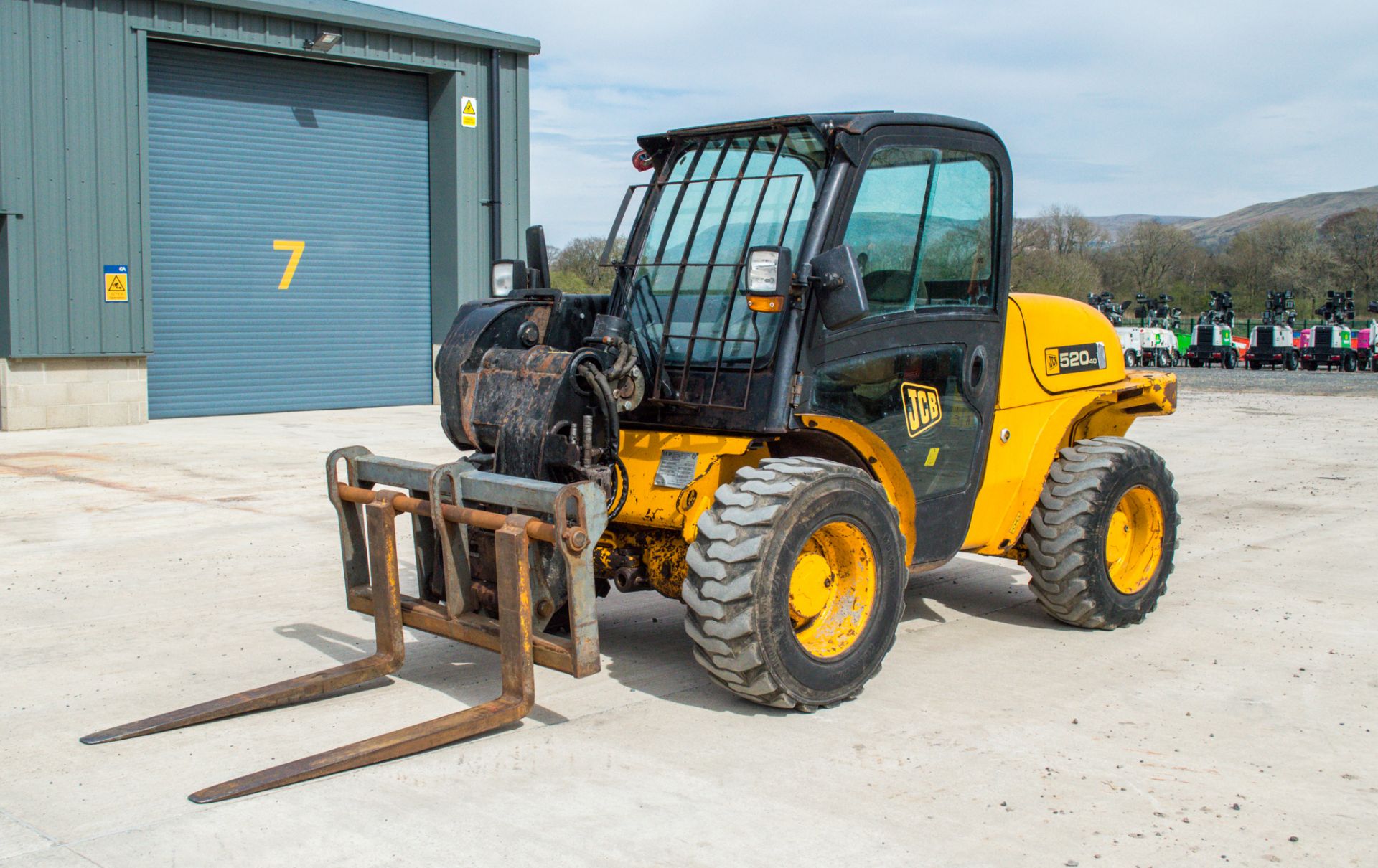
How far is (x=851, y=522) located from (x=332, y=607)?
3.39 metres

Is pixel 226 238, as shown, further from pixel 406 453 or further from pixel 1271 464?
pixel 1271 464

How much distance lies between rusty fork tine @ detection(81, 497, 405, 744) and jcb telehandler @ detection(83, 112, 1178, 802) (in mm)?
12

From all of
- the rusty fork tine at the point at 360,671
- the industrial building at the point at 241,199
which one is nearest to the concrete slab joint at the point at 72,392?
the industrial building at the point at 241,199

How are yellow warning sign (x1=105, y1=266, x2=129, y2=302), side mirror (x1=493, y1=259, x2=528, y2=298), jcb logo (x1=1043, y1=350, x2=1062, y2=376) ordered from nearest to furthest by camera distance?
side mirror (x1=493, y1=259, x2=528, y2=298) → jcb logo (x1=1043, y1=350, x2=1062, y2=376) → yellow warning sign (x1=105, y1=266, x2=129, y2=302)

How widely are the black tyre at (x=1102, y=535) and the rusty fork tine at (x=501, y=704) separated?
9.69 feet

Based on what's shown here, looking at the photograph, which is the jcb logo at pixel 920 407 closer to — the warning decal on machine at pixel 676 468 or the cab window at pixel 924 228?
the cab window at pixel 924 228

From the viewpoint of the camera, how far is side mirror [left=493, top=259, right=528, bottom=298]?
20.9ft

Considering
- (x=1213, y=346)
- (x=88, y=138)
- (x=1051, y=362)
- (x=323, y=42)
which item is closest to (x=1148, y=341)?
(x=1213, y=346)

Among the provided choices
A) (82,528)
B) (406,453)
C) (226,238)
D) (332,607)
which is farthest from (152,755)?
(226,238)

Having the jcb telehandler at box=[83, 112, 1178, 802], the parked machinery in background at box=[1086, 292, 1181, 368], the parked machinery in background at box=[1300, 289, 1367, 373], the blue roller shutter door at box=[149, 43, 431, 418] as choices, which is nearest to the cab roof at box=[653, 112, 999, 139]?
the jcb telehandler at box=[83, 112, 1178, 802]

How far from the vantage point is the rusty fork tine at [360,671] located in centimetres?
522

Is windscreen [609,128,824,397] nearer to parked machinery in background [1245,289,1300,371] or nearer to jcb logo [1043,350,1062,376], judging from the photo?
jcb logo [1043,350,1062,376]

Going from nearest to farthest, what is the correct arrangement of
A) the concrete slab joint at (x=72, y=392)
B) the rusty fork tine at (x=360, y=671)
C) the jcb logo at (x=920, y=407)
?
the rusty fork tine at (x=360, y=671) < the jcb logo at (x=920, y=407) < the concrete slab joint at (x=72, y=392)

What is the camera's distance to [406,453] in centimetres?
1490
